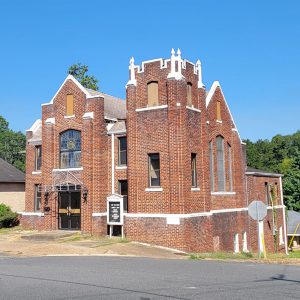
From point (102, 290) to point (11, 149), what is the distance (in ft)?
289

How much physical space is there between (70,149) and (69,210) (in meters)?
3.90

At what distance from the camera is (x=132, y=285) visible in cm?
1112

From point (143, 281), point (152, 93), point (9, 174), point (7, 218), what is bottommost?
point (143, 281)

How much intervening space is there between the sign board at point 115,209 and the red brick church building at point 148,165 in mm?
58

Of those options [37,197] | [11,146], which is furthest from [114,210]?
[11,146]

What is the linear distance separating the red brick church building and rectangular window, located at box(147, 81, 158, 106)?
59mm

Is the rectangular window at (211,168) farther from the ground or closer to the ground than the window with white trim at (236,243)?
farther from the ground

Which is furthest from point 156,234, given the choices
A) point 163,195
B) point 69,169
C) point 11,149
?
point 11,149

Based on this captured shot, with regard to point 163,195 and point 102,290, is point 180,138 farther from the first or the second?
point 102,290

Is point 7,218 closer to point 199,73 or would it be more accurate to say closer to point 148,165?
point 148,165

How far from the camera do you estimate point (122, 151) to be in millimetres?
27781

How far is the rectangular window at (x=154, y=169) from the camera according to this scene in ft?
82.6

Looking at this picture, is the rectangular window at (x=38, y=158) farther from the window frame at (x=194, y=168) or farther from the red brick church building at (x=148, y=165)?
the window frame at (x=194, y=168)

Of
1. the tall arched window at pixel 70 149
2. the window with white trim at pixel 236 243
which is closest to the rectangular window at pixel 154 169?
the tall arched window at pixel 70 149
